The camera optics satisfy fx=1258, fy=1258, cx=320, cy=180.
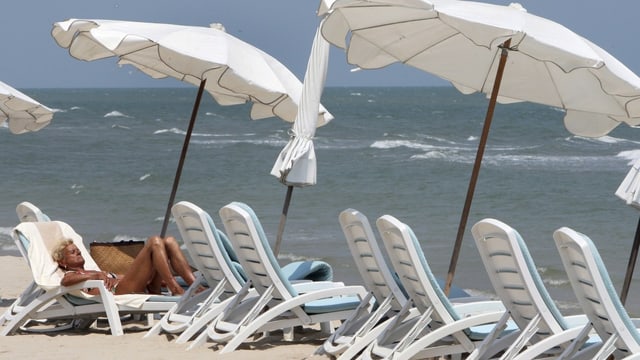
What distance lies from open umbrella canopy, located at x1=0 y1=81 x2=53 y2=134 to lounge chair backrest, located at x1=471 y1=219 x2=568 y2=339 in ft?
17.4

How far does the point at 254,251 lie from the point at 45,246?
1712 mm

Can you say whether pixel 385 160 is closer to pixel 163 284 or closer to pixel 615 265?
pixel 615 265

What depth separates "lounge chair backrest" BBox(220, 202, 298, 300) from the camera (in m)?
7.06

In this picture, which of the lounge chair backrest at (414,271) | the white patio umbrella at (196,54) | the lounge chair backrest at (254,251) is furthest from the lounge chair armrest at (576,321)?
the white patio umbrella at (196,54)

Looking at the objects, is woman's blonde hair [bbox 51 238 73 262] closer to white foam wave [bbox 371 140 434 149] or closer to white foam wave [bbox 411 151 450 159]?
white foam wave [bbox 411 151 450 159]

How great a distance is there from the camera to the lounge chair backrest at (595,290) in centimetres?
541

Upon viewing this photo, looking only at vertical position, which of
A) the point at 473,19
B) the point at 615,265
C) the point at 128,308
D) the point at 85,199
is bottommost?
the point at 85,199

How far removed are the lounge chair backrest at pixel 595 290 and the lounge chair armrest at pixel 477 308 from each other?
96 centimetres

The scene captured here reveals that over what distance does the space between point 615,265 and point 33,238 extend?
355 inches

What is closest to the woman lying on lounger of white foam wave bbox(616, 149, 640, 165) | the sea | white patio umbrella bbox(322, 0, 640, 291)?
white patio umbrella bbox(322, 0, 640, 291)

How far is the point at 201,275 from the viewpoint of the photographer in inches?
307

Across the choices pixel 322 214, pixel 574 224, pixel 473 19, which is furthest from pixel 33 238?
pixel 574 224

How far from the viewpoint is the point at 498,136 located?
5053cm

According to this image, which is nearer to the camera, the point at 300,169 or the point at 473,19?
the point at 473,19
